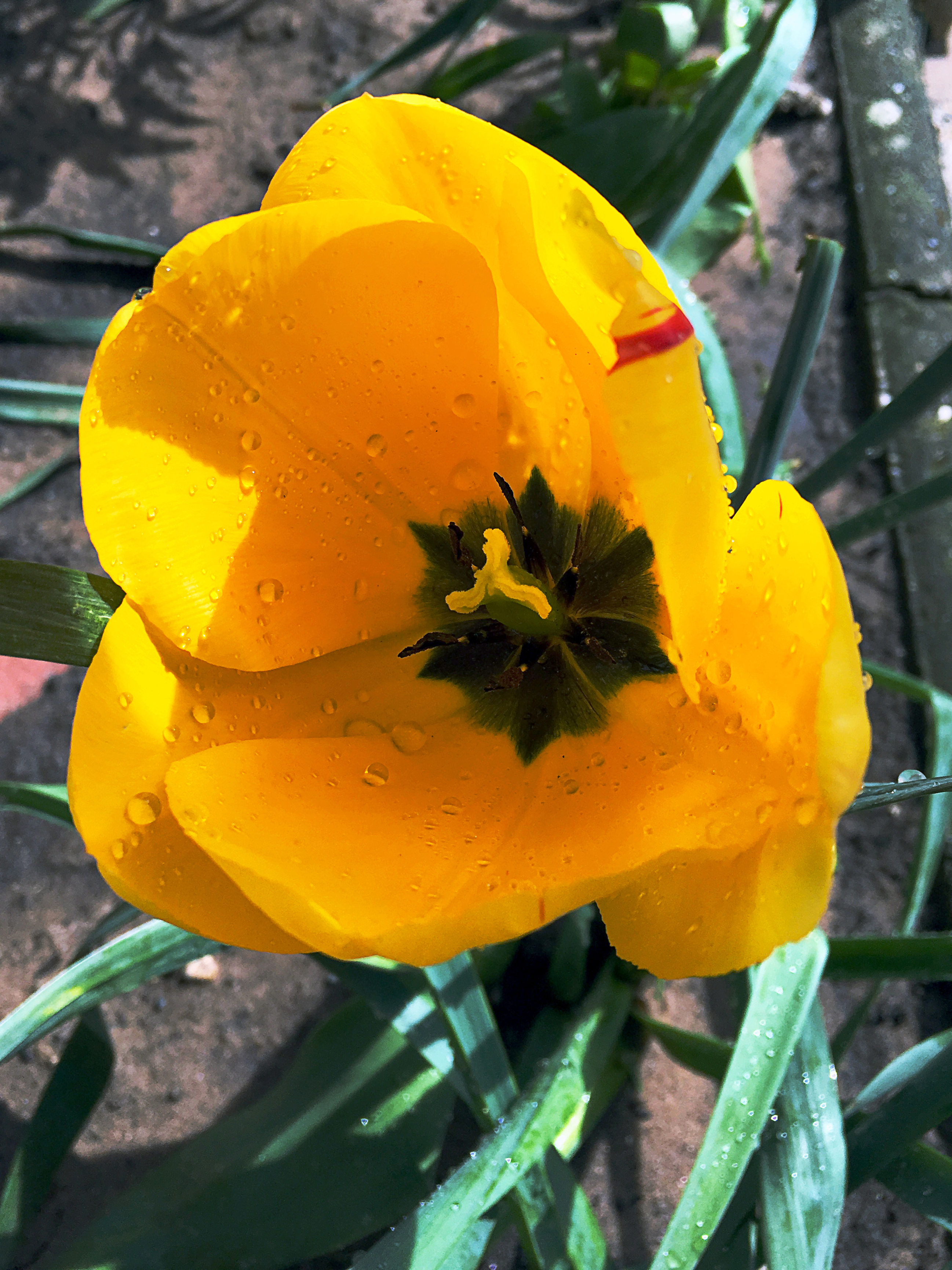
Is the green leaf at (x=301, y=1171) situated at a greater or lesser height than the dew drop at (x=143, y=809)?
lesser

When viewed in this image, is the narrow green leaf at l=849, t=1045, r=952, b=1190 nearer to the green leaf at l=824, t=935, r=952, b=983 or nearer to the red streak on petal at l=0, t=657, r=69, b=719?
the green leaf at l=824, t=935, r=952, b=983

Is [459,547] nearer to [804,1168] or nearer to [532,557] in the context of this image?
[532,557]

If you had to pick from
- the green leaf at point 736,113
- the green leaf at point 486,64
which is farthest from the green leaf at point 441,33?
the green leaf at point 736,113

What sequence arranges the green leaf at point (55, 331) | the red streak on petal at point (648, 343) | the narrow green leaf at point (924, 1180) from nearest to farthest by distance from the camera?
1. the red streak on petal at point (648, 343)
2. the narrow green leaf at point (924, 1180)
3. the green leaf at point (55, 331)

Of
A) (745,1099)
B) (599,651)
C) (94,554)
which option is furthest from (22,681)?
(745,1099)

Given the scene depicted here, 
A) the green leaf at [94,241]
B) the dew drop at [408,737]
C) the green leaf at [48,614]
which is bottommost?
the dew drop at [408,737]

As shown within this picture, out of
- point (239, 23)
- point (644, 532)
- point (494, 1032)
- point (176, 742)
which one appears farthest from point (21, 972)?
Result: point (239, 23)

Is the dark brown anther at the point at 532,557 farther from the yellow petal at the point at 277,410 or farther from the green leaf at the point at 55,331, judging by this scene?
the green leaf at the point at 55,331
